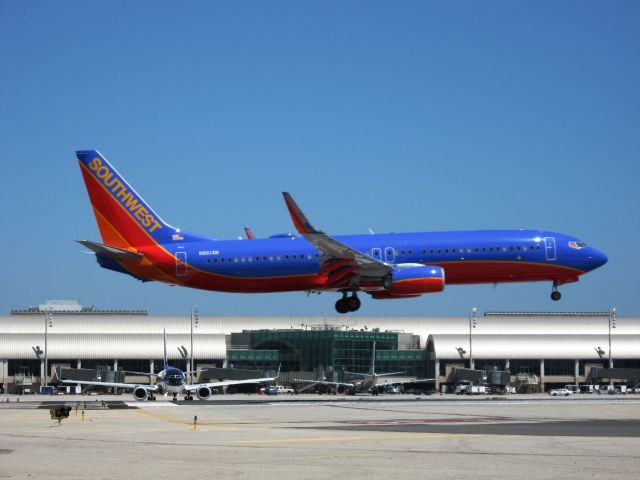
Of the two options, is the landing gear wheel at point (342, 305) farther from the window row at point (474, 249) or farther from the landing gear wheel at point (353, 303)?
the window row at point (474, 249)

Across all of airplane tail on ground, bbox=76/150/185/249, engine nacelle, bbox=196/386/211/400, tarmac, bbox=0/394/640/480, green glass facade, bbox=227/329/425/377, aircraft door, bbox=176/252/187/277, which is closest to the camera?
tarmac, bbox=0/394/640/480

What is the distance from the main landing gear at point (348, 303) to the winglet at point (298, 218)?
1016cm

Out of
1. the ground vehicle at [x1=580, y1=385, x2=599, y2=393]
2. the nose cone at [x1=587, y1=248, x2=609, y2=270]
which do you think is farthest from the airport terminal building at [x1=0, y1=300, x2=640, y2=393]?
the nose cone at [x1=587, y1=248, x2=609, y2=270]

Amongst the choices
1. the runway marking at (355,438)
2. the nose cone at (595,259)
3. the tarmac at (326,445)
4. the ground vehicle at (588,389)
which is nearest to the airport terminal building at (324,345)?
the ground vehicle at (588,389)

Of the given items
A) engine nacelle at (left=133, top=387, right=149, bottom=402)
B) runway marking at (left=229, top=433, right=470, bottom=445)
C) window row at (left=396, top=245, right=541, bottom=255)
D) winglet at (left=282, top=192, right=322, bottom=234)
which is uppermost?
winglet at (left=282, top=192, right=322, bottom=234)

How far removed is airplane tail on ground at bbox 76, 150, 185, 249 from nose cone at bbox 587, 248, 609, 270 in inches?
1258

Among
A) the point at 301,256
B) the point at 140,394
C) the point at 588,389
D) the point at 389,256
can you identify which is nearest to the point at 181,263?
the point at 301,256

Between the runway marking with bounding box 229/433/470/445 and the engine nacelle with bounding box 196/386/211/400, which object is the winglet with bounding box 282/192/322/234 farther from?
the engine nacelle with bounding box 196/386/211/400

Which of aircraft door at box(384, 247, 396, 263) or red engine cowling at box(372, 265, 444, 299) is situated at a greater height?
aircraft door at box(384, 247, 396, 263)

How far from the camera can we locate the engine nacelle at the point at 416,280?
7212cm

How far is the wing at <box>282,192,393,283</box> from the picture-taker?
68875mm

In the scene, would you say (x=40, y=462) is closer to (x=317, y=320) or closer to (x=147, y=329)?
(x=147, y=329)

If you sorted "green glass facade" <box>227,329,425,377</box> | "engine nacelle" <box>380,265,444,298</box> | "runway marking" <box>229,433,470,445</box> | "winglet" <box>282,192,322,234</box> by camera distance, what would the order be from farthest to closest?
"green glass facade" <box>227,329,425,377</box>, "engine nacelle" <box>380,265,444,298</box>, "winglet" <box>282,192,322,234</box>, "runway marking" <box>229,433,470,445</box>

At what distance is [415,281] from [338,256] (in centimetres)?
599
